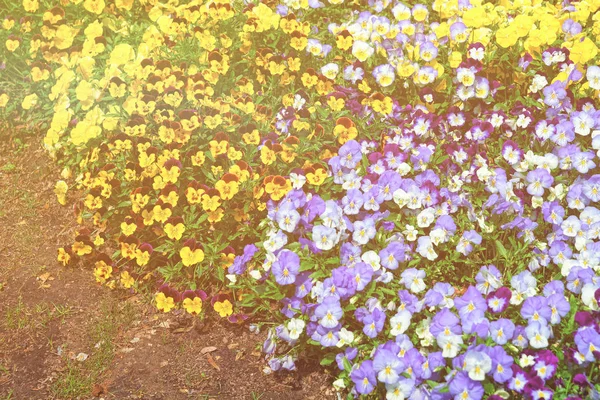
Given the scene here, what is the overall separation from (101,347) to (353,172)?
5.73ft

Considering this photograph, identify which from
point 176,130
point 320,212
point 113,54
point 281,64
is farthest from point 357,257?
point 113,54

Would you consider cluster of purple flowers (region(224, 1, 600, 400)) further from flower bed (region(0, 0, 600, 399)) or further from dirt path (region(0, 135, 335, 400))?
dirt path (region(0, 135, 335, 400))

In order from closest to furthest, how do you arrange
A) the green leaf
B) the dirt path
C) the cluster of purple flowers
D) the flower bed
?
the cluster of purple flowers < the flower bed < the green leaf < the dirt path

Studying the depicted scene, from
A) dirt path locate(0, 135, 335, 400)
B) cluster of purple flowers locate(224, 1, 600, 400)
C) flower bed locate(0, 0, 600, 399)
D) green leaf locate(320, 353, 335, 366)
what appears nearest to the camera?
cluster of purple flowers locate(224, 1, 600, 400)

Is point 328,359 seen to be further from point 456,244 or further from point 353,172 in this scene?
point 353,172

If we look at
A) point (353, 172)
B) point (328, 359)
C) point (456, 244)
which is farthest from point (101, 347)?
point (456, 244)

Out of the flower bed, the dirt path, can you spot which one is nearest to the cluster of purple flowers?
the flower bed

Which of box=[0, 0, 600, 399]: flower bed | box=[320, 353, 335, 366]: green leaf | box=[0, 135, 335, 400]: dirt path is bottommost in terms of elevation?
box=[0, 135, 335, 400]: dirt path

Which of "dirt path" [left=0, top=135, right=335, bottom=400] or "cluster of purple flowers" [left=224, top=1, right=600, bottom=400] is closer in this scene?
"cluster of purple flowers" [left=224, top=1, right=600, bottom=400]

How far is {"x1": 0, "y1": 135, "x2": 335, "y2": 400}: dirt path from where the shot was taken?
11.4 ft

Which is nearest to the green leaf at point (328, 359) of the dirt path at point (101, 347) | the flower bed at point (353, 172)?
the flower bed at point (353, 172)

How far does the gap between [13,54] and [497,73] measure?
3792 millimetres

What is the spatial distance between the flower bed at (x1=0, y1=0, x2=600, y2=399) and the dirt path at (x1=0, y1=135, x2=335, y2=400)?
0.44 feet

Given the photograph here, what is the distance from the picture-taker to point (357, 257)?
139 inches
